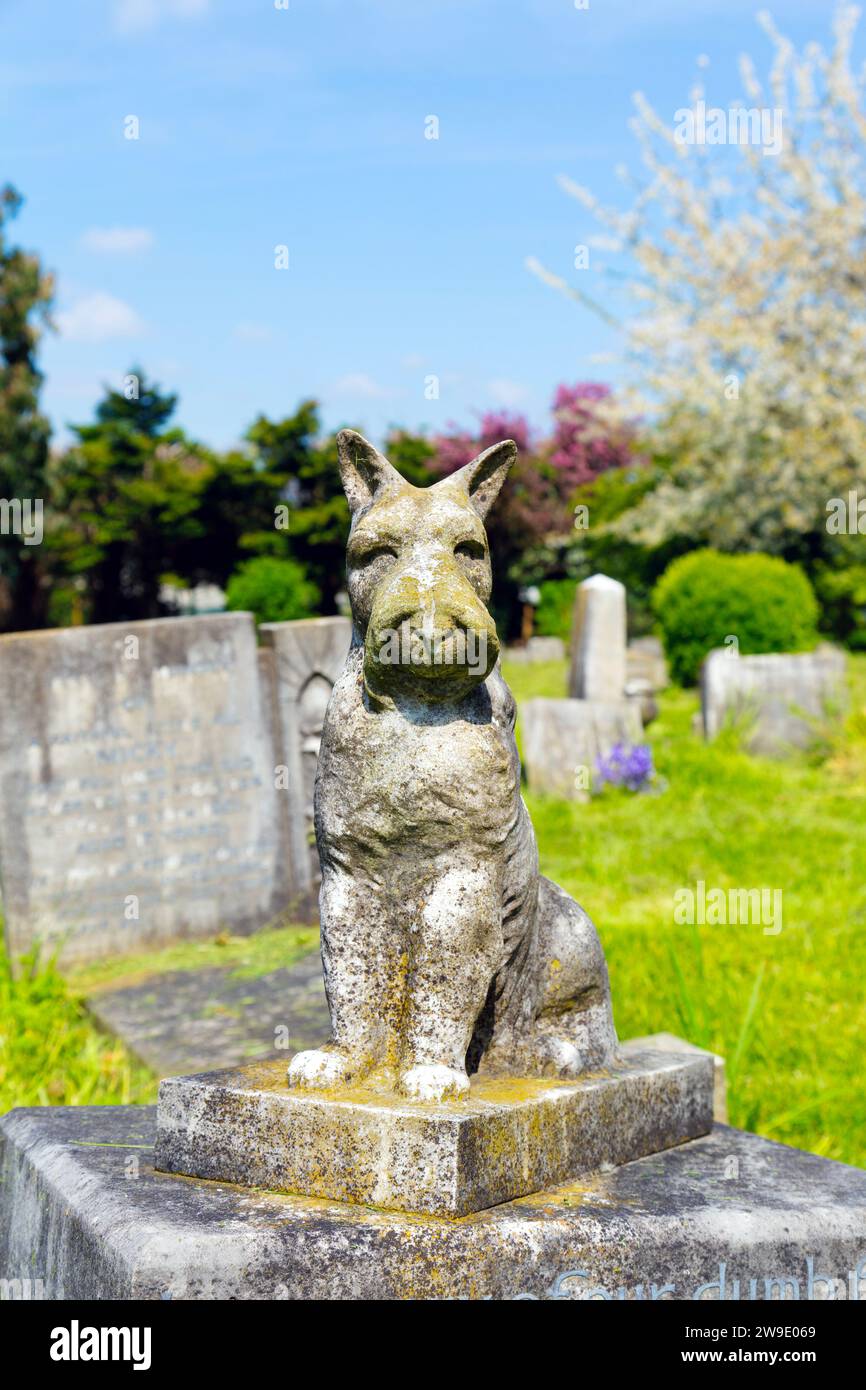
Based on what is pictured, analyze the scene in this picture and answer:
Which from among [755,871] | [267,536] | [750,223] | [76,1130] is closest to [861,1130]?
[76,1130]

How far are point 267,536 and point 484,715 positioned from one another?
23270mm

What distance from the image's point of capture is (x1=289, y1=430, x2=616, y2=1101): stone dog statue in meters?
2.70

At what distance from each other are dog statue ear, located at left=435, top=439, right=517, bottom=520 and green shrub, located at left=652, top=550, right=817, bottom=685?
536 inches

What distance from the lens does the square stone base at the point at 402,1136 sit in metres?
2.54

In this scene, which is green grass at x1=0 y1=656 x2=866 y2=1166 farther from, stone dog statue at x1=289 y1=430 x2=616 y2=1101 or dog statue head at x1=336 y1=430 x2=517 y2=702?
dog statue head at x1=336 y1=430 x2=517 y2=702

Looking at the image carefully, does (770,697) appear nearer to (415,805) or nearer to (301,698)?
(301,698)

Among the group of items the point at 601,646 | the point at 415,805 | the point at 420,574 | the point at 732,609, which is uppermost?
the point at 732,609

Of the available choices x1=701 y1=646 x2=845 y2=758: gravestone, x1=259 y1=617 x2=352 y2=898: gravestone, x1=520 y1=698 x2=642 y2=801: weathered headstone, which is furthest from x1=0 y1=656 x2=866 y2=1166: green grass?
x1=701 y1=646 x2=845 y2=758: gravestone

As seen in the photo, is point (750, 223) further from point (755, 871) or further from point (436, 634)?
point (436, 634)

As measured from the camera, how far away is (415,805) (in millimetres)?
2750

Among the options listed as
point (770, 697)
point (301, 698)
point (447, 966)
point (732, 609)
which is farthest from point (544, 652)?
point (447, 966)

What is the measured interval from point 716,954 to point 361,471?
447 cm

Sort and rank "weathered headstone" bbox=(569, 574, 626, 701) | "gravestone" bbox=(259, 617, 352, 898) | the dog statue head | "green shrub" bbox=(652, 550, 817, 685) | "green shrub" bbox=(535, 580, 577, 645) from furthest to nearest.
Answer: "green shrub" bbox=(535, 580, 577, 645) → "green shrub" bbox=(652, 550, 817, 685) → "weathered headstone" bbox=(569, 574, 626, 701) → "gravestone" bbox=(259, 617, 352, 898) → the dog statue head

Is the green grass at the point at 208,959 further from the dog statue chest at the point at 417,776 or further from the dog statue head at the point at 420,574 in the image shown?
the dog statue head at the point at 420,574
